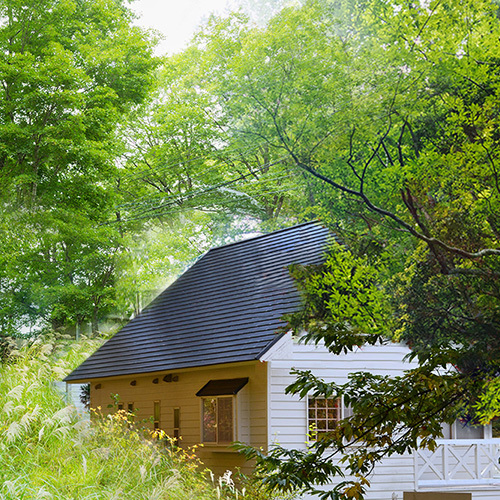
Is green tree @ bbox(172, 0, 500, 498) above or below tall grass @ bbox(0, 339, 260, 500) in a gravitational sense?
above

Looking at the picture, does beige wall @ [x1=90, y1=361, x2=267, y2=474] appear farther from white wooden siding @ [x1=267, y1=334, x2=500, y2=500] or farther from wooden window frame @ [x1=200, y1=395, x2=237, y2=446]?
white wooden siding @ [x1=267, y1=334, x2=500, y2=500]

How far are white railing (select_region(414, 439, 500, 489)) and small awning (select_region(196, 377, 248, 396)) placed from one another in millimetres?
3450

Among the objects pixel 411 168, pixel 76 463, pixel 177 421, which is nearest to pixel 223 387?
pixel 177 421

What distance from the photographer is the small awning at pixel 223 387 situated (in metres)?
12.1

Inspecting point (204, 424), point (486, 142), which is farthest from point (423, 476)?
point (486, 142)

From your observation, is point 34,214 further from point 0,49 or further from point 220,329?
point 220,329

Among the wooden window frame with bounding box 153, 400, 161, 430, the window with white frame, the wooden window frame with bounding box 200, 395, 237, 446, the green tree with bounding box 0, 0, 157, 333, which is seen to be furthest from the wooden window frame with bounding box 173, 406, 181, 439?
the green tree with bounding box 0, 0, 157, 333

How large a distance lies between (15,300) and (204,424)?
424 inches

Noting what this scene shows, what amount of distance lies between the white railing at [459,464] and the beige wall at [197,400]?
305cm

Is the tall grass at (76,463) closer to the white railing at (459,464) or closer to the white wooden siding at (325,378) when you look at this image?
the white wooden siding at (325,378)

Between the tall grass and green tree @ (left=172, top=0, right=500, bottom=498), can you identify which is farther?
the tall grass

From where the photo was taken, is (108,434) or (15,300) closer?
(108,434)

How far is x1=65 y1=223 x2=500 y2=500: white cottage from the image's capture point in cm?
1191

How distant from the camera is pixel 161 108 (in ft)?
85.8
